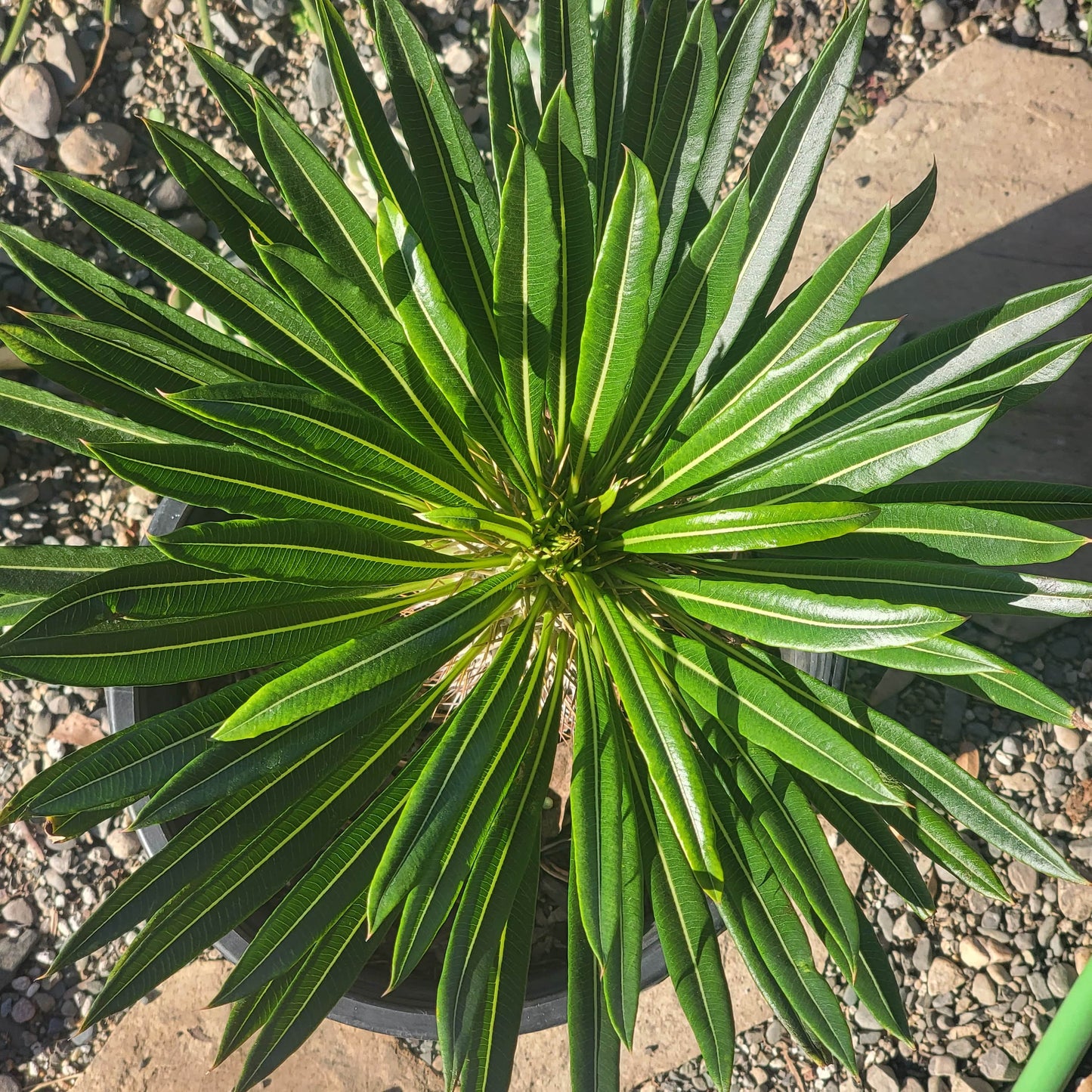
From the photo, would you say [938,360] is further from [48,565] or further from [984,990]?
[984,990]

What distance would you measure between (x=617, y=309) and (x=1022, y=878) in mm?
1530

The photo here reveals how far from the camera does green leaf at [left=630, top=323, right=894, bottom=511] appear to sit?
90 cm

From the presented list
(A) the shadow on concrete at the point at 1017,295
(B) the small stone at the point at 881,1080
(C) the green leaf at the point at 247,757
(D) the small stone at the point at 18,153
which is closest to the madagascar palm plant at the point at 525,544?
(C) the green leaf at the point at 247,757

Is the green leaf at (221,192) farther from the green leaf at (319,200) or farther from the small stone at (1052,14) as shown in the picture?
the small stone at (1052,14)

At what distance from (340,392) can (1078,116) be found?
5.66 ft

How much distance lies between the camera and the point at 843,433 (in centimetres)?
110

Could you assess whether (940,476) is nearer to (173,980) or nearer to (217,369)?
(217,369)

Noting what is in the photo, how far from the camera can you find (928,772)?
42.7 inches

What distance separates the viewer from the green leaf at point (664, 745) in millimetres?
903

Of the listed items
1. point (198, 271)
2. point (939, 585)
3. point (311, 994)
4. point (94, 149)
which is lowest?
point (311, 994)

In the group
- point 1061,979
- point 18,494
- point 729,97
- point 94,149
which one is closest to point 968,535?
point 729,97

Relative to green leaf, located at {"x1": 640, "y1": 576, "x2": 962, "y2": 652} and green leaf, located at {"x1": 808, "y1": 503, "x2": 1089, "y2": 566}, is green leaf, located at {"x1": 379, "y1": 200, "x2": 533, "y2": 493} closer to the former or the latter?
green leaf, located at {"x1": 640, "y1": 576, "x2": 962, "y2": 652}

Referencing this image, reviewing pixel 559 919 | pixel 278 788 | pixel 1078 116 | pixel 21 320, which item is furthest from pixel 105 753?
pixel 1078 116

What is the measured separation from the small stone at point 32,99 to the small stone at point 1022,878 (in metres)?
2.48
